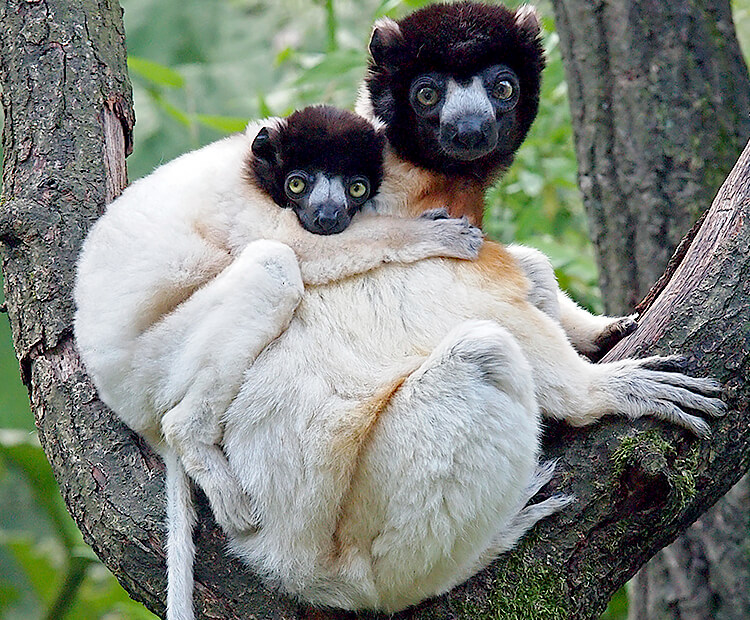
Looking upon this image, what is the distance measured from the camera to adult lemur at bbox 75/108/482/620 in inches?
158

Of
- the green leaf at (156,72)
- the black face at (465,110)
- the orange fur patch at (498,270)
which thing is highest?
the black face at (465,110)

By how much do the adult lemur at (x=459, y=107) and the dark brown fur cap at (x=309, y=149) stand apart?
0.31 meters

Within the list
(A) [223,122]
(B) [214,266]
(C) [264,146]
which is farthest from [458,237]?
(A) [223,122]

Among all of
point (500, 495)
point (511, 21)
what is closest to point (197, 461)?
point (500, 495)

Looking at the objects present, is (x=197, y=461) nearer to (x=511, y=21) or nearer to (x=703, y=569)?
(x=511, y=21)

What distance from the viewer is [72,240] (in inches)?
195

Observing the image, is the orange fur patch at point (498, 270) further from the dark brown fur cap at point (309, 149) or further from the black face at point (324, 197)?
the dark brown fur cap at point (309, 149)

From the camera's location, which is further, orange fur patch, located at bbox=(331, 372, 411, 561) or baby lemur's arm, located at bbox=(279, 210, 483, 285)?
baby lemur's arm, located at bbox=(279, 210, 483, 285)

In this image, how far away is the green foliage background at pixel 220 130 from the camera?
7453 millimetres

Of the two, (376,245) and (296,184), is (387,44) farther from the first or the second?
(376,245)

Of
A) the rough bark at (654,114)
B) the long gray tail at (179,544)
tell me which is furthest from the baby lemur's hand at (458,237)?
the rough bark at (654,114)

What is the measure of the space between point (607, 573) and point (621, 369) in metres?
0.99

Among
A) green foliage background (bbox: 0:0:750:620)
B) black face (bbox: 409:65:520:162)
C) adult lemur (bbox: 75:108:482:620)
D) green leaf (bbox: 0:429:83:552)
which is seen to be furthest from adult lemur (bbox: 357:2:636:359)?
green leaf (bbox: 0:429:83:552)

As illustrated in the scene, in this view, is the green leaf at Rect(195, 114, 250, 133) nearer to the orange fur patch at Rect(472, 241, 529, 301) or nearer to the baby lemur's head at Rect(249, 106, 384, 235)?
the baby lemur's head at Rect(249, 106, 384, 235)
